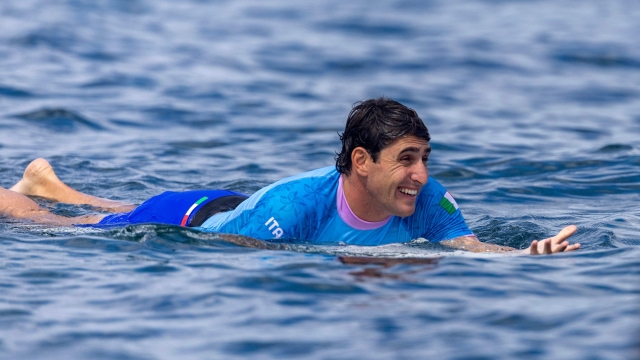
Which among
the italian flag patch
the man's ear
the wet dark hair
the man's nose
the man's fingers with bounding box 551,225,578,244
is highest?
the wet dark hair

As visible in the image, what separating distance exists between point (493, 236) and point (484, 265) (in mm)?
2038

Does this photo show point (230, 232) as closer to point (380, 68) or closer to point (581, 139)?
point (581, 139)

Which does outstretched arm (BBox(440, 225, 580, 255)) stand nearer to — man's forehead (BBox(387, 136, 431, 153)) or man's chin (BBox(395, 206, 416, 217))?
man's chin (BBox(395, 206, 416, 217))

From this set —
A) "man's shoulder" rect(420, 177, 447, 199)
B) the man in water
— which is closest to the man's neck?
the man in water

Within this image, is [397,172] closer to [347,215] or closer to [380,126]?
[380,126]

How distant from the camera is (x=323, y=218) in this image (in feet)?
24.2

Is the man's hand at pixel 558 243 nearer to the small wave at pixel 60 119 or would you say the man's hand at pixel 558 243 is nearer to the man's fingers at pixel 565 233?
the man's fingers at pixel 565 233

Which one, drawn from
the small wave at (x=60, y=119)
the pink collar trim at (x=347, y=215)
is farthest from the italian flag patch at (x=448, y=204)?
the small wave at (x=60, y=119)

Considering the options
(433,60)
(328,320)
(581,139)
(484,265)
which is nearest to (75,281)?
(328,320)

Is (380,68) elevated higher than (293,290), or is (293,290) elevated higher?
(380,68)

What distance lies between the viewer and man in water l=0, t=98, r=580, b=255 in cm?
698

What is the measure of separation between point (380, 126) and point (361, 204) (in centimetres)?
70

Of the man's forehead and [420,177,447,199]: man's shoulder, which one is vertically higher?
the man's forehead

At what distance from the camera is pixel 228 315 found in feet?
18.8
